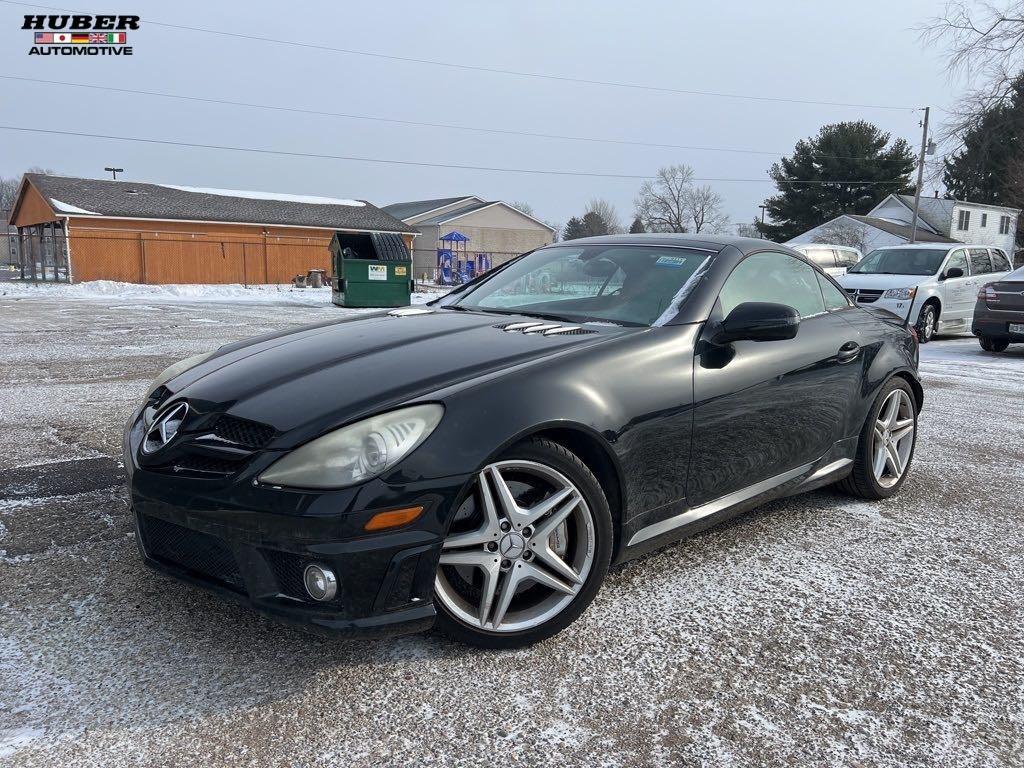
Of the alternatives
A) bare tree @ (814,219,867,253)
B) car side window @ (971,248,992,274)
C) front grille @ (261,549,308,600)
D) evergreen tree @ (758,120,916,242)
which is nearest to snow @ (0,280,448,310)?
car side window @ (971,248,992,274)

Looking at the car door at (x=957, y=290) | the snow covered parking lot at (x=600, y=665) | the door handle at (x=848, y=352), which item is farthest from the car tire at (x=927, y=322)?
the door handle at (x=848, y=352)

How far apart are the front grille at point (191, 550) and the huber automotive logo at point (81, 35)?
29589 millimetres

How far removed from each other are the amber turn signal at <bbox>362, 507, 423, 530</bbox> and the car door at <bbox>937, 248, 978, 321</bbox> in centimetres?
1348

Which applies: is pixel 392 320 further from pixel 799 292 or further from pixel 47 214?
pixel 47 214

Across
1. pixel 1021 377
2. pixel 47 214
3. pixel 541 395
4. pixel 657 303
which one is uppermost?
pixel 47 214

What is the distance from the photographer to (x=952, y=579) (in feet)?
10.4

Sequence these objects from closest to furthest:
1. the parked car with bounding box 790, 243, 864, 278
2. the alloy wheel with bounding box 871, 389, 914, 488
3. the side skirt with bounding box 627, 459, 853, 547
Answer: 1. the side skirt with bounding box 627, 459, 853, 547
2. the alloy wheel with bounding box 871, 389, 914, 488
3. the parked car with bounding box 790, 243, 864, 278

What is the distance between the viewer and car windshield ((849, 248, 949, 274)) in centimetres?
1348

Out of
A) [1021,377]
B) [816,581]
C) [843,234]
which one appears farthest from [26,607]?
[843,234]

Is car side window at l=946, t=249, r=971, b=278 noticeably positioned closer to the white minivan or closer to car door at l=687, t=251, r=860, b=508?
the white minivan

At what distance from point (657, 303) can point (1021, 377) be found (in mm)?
8152

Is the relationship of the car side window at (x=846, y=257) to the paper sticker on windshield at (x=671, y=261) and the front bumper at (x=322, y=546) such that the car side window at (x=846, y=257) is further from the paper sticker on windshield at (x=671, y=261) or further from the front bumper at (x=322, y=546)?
the front bumper at (x=322, y=546)

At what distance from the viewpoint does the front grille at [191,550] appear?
230 cm

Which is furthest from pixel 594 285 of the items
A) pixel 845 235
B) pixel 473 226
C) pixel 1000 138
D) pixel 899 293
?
pixel 473 226
